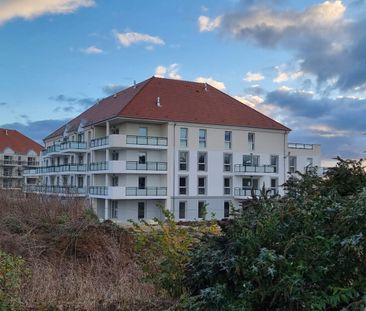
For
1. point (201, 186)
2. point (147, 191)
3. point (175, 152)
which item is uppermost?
point (175, 152)

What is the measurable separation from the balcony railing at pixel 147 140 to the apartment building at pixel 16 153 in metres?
54.5

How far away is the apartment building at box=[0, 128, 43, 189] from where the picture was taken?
9500cm

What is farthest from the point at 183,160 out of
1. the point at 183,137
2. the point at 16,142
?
the point at 16,142

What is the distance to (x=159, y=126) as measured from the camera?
48.4 metres

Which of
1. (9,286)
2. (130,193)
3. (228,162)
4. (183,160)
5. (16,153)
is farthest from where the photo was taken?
(16,153)

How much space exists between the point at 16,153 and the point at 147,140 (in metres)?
59.0

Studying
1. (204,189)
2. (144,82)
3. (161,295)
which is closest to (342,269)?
(161,295)

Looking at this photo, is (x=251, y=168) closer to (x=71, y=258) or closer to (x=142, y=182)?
(x=142, y=182)

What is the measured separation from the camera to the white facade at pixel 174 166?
150 feet

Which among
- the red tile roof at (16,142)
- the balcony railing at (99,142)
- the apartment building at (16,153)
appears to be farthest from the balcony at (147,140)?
the red tile roof at (16,142)

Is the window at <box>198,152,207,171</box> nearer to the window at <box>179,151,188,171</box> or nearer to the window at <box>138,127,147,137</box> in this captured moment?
the window at <box>179,151,188,171</box>

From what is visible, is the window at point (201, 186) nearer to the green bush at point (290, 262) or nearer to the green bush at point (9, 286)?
the green bush at point (9, 286)

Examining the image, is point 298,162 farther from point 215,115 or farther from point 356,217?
point 356,217

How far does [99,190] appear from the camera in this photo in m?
46.4
